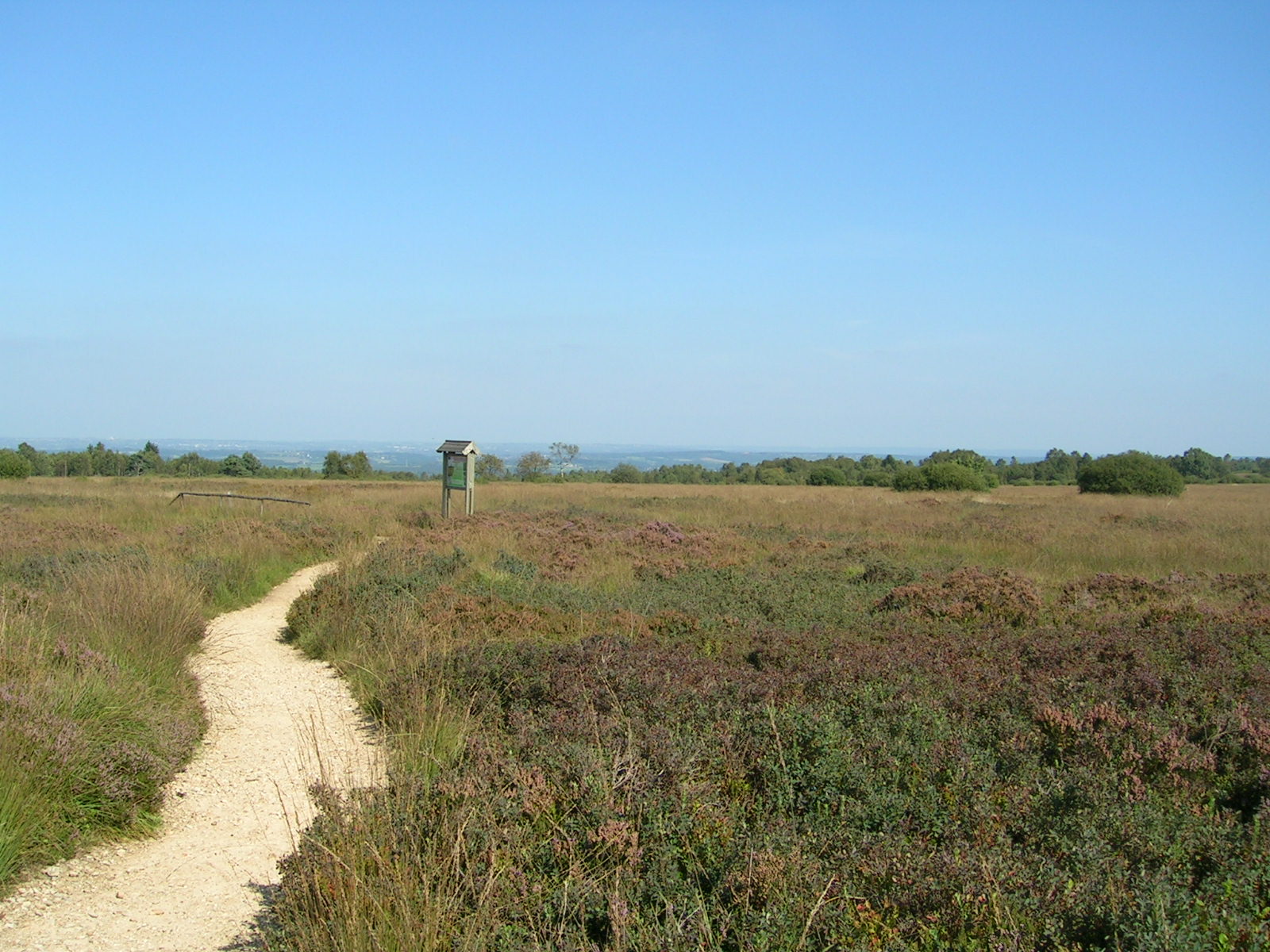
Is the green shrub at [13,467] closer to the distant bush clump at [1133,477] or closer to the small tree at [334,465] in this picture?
the small tree at [334,465]

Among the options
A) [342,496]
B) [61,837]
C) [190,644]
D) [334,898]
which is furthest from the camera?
[342,496]

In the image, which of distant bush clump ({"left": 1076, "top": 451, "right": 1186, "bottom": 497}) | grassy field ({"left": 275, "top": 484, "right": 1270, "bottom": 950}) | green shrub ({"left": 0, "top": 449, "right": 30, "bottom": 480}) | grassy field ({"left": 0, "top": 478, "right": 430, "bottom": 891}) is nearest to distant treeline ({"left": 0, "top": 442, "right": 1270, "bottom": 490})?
green shrub ({"left": 0, "top": 449, "right": 30, "bottom": 480})

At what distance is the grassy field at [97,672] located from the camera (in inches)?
188

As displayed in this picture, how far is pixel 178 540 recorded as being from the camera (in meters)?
15.7

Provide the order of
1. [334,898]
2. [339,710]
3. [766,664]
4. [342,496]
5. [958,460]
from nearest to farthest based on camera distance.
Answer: [334,898]
[766,664]
[339,710]
[342,496]
[958,460]

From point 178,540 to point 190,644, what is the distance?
820cm

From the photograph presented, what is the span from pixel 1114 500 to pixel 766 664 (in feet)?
117

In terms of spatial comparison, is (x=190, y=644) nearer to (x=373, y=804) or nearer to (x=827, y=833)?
(x=373, y=804)

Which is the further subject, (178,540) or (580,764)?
(178,540)

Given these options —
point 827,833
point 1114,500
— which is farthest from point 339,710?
point 1114,500

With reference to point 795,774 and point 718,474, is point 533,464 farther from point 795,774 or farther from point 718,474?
point 795,774

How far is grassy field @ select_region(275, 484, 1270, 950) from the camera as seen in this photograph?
10.7ft

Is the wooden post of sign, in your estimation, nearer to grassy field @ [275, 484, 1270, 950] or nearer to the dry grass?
the dry grass

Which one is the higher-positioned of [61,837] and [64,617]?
[64,617]
